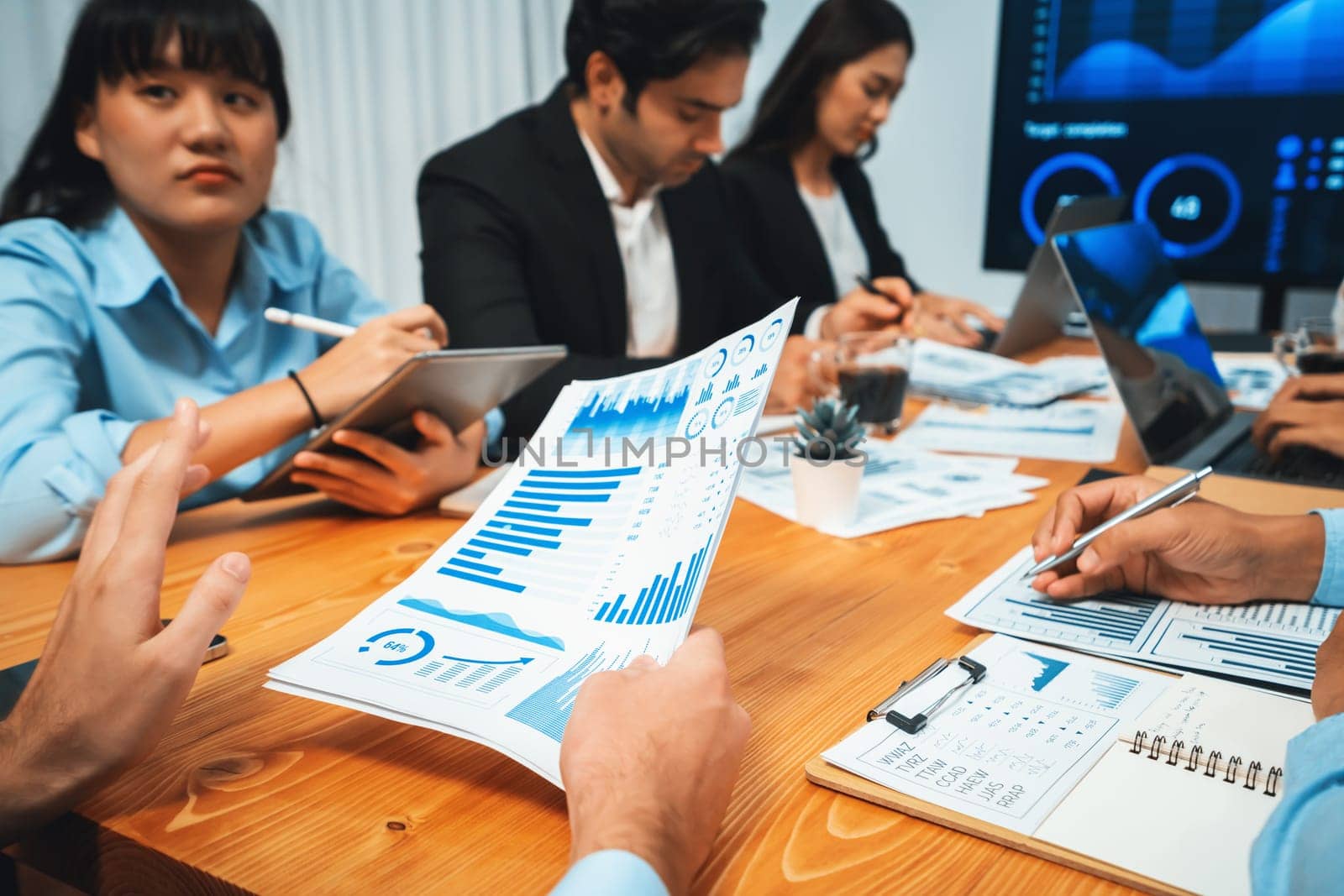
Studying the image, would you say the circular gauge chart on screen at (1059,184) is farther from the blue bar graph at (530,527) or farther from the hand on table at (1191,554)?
the blue bar graph at (530,527)

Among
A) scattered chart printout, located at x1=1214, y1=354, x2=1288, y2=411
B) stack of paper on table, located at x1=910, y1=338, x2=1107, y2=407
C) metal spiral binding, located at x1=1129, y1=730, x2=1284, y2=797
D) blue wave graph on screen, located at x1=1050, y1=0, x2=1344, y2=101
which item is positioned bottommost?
scattered chart printout, located at x1=1214, y1=354, x2=1288, y2=411

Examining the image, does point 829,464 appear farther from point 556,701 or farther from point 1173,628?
point 556,701

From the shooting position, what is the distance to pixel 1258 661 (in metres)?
0.64

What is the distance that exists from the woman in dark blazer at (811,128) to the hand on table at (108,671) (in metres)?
2.02

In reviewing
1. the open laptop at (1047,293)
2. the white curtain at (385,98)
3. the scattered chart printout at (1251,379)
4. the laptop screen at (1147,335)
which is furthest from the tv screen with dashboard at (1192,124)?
the white curtain at (385,98)

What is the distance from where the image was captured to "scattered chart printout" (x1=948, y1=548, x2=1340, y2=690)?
637 millimetres

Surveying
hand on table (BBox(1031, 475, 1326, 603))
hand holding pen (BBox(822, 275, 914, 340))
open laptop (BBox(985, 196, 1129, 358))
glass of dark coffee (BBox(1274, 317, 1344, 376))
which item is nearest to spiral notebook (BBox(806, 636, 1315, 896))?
hand on table (BBox(1031, 475, 1326, 603))

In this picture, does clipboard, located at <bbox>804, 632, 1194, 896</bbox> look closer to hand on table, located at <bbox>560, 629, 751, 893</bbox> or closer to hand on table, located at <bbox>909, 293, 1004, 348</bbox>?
hand on table, located at <bbox>560, 629, 751, 893</bbox>

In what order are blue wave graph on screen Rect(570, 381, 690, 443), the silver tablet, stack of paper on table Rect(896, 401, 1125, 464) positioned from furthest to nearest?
1. stack of paper on table Rect(896, 401, 1125, 464)
2. the silver tablet
3. blue wave graph on screen Rect(570, 381, 690, 443)

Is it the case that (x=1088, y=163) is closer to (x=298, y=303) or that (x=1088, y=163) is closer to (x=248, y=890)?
(x=298, y=303)

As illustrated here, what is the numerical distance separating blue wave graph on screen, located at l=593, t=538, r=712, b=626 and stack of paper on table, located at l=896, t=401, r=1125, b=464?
2.43 feet

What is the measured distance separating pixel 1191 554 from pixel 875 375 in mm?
606

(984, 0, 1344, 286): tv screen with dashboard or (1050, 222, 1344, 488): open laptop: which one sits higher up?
(984, 0, 1344, 286): tv screen with dashboard

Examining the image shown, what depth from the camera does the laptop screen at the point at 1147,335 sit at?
1127mm
